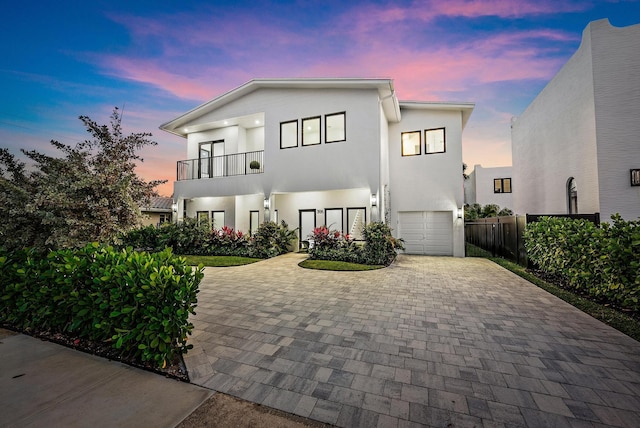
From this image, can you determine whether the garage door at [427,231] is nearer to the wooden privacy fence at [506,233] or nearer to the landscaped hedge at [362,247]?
the wooden privacy fence at [506,233]

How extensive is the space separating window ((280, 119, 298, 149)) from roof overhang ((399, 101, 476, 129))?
5199 mm

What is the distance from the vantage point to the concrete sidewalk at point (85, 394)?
1921mm

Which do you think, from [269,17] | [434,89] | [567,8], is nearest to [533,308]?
[567,8]

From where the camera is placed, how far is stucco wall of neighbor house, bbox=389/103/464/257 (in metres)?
11.3

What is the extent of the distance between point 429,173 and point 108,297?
12.0 m

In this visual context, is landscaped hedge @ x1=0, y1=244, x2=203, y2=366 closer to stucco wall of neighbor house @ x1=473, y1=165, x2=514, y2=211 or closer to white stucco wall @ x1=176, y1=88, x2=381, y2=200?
white stucco wall @ x1=176, y1=88, x2=381, y2=200

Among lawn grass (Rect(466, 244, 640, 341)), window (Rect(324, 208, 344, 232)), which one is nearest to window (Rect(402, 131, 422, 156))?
window (Rect(324, 208, 344, 232))

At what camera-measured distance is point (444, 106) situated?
1124 centimetres

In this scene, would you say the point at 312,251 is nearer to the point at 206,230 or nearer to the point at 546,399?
the point at 206,230

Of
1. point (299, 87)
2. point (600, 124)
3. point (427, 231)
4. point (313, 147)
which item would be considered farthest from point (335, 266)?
point (600, 124)

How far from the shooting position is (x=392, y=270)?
808cm

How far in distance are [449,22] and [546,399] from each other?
439 inches

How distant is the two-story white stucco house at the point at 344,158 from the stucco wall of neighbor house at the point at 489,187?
1498cm

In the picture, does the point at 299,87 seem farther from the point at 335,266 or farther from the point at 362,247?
the point at 335,266
